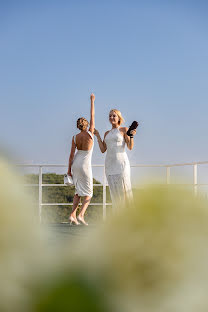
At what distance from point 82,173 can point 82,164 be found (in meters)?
0.25

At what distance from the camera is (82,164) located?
8477 mm

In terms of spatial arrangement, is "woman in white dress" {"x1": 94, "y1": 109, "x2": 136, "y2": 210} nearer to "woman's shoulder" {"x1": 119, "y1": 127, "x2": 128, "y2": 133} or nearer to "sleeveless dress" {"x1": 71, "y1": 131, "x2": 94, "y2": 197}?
"woman's shoulder" {"x1": 119, "y1": 127, "x2": 128, "y2": 133}

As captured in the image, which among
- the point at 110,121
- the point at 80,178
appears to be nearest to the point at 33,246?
the point at 110,121

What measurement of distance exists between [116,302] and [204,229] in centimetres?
7

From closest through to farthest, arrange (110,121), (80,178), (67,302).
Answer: (67,302), (110,121), (80,178)

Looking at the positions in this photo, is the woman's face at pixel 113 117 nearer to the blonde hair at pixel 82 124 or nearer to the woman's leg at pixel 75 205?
the blonde hair at pixel 82 124

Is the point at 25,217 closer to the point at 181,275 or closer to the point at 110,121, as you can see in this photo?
the point at 181,275

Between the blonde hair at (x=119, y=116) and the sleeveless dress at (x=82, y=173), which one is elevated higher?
the blonde hair at (x=119, y=116)

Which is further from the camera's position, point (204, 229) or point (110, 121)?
point (110, 121)

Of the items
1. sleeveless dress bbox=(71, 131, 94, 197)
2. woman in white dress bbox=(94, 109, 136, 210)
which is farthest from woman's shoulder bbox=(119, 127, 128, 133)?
sleeveless dress bbox=(71, 131, 94, 197)

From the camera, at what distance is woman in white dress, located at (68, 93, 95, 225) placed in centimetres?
802

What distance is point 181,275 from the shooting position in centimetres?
25

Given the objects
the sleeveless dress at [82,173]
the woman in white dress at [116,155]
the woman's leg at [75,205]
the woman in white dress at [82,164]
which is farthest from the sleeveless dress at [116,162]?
the woman's leg at [75,205]

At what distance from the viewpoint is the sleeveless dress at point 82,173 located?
8422 millimetres
